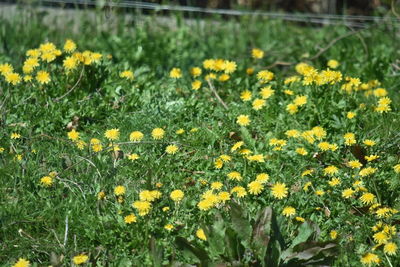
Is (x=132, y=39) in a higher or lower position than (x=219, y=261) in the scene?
higher

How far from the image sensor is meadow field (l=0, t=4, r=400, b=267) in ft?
10.5

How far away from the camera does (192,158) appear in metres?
3.95

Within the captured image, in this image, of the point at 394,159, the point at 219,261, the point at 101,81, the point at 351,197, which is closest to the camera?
the point at 219,261

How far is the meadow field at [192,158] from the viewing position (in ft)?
10.5

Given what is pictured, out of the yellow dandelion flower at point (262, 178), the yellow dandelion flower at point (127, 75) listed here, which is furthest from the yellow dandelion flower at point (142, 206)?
the yellow dandelion flower at point (127, 75)

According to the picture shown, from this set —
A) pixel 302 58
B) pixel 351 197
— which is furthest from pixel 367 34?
pixel 351 197

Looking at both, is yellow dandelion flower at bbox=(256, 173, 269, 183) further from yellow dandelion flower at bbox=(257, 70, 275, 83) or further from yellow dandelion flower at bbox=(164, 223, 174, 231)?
yellow dandelion flower at bbox=(257, 70, 275, 83)

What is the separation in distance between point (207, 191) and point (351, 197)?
27.1 inches

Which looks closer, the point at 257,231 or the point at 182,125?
the point at 257,231

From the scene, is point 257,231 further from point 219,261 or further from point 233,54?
point 233,54

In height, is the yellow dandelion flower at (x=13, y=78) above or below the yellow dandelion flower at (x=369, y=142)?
above

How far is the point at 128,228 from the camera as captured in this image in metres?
3.30

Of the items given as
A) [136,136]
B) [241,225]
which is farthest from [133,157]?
[241,225]

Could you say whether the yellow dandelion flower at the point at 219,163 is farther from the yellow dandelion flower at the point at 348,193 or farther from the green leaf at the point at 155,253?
Result: the green leaf at the point at 155,253
